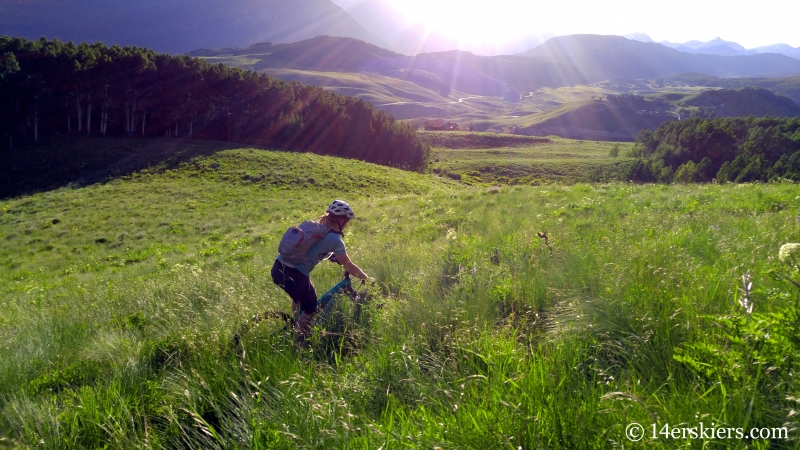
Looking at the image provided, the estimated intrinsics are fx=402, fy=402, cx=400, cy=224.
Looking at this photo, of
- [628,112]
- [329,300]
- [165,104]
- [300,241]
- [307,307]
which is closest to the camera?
[329,300]

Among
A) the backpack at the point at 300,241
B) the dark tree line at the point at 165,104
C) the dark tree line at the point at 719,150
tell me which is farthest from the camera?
the dark tree line at the point at 719,150

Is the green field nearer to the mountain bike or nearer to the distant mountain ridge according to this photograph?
the mountain bike

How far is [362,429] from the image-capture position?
7.32 feet

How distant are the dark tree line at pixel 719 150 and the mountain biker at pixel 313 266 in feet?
159

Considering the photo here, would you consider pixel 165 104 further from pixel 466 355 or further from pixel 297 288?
pixel 466 355

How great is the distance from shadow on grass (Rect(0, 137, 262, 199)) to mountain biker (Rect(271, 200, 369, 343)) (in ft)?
126

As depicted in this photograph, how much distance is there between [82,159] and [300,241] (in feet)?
152

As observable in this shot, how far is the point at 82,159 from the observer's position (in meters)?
39.4

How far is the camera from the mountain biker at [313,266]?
15.6ft

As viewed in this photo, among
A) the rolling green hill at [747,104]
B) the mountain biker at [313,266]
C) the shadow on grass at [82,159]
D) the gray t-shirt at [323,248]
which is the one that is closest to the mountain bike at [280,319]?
the mountain biker at [313,266]

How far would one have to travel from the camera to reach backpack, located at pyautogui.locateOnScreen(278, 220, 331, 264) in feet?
16.0

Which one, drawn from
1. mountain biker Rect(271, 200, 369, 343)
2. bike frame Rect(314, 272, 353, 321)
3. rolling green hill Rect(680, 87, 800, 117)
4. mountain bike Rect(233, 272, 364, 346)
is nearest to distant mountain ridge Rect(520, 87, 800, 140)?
rolling green hill Rect(680, 87, 800, 117)

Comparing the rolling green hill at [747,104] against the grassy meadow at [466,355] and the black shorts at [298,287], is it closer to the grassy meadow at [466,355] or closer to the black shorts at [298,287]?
the grassy meadow at [466,355]

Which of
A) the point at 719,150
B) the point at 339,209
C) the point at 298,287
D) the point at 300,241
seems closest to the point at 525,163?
the point at 719,150
